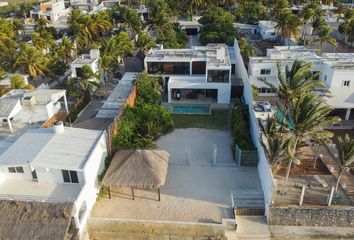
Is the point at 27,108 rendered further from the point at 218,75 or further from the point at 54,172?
the point at 218,75

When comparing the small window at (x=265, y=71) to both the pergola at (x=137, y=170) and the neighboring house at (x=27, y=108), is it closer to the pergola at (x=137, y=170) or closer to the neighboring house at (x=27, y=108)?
the pergola at (x=137, y=170)

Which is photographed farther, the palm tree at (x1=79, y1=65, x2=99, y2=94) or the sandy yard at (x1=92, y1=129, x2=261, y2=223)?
the palm tree at (x1=79, y1=65, x2=99, y2=94)

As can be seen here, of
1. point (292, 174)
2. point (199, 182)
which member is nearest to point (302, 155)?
point (292, 174)

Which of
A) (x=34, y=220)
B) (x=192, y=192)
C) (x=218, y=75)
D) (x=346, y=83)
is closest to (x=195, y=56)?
(x=218, y=75)

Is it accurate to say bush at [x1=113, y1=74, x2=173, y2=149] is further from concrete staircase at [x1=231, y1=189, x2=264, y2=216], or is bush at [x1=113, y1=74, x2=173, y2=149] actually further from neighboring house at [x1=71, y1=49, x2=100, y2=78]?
concrete staircase at [x1=231, y1=189, x2=264, y2=216]

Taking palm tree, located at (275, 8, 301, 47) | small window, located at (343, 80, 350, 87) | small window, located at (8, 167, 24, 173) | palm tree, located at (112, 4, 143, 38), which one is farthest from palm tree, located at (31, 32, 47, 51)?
small window, located at (343, 80, 350, 87)

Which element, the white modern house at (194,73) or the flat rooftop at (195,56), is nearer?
the white modern house at (194,73)

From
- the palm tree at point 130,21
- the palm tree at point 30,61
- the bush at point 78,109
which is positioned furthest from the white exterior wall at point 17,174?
the palm tree at point 130,21

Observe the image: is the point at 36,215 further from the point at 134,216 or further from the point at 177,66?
the point at 177,66
